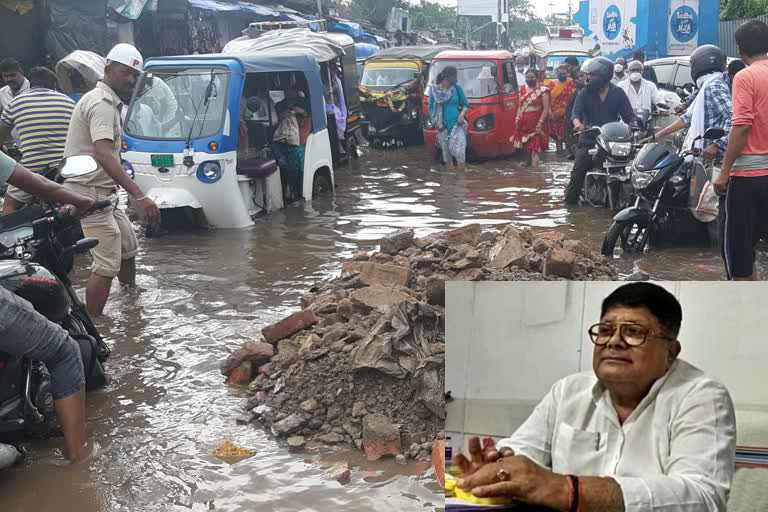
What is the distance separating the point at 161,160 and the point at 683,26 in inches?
707

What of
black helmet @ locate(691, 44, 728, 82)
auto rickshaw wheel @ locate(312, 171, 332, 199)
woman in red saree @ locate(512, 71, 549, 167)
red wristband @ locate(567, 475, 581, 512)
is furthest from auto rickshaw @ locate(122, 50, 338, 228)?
red wristband @ locate(567, 475, 581, 512)

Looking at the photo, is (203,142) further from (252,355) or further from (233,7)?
(233,7)

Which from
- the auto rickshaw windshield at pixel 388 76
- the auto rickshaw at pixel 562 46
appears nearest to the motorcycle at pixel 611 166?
the auto rickshaw windshield at pixel 388 76

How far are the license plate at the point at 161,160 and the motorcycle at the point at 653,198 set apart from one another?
14.5 ft

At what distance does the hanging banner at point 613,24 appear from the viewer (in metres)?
24.2

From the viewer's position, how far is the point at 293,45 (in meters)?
12.7

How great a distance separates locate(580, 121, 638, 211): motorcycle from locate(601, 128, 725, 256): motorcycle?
1.37 m

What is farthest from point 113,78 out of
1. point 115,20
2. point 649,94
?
point 115,20

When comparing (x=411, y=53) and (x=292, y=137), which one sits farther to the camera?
(x=411, y=53)

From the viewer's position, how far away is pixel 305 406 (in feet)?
13.7

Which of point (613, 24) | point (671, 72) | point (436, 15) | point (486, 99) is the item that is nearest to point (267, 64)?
point (486, 99)

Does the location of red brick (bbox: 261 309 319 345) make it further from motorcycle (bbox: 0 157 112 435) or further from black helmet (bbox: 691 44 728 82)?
black helmet (bbox: 691 44 728 82)

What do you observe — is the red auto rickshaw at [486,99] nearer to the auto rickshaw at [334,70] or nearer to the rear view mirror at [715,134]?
the auto rickshaw at [334,70]

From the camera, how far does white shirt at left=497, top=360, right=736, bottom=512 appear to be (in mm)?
1481
